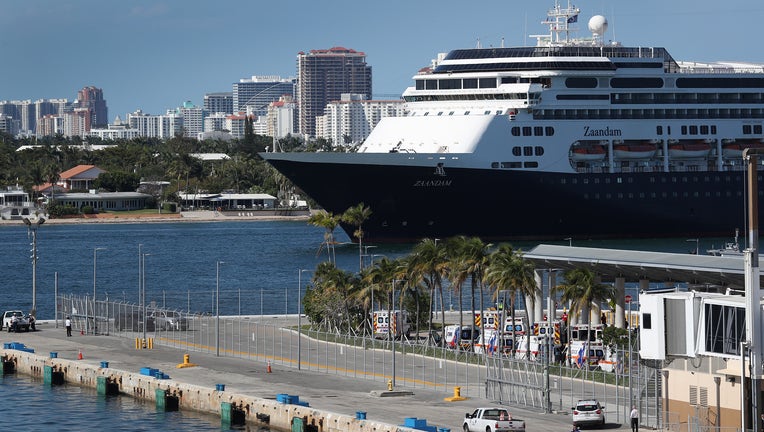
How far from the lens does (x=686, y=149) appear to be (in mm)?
121312

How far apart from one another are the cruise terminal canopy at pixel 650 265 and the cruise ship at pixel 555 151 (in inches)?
1955

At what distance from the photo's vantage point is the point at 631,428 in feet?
132

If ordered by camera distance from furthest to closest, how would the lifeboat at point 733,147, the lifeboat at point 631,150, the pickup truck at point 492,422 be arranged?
1. the lifeboat at point 733,147
2. the lifeboat at point 631,150
3. the pickup truck at point 492,422

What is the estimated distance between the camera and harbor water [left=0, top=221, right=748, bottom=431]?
49812mm

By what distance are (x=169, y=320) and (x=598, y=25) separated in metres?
68.4

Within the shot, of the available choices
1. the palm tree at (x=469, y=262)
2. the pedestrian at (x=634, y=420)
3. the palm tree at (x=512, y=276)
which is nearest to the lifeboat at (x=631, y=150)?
the palm tree at (x=469, y=262)

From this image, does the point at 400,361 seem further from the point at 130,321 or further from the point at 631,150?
the point at 631,150

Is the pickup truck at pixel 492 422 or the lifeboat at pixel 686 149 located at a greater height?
the lifeboat at pixel 686 149

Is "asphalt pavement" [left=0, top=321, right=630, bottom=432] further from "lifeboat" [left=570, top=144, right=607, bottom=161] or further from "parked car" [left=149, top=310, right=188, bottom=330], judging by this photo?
"lifeboat" [left=570, top=144, right=607, bottom=161]

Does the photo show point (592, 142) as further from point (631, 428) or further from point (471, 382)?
point (631, 428)

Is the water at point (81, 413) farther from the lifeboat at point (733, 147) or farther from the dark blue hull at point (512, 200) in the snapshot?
the lifeboat at point (733, 147)

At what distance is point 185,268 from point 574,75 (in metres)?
31.0

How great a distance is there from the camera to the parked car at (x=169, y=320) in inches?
2473

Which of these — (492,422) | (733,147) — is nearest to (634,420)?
(492,422)
